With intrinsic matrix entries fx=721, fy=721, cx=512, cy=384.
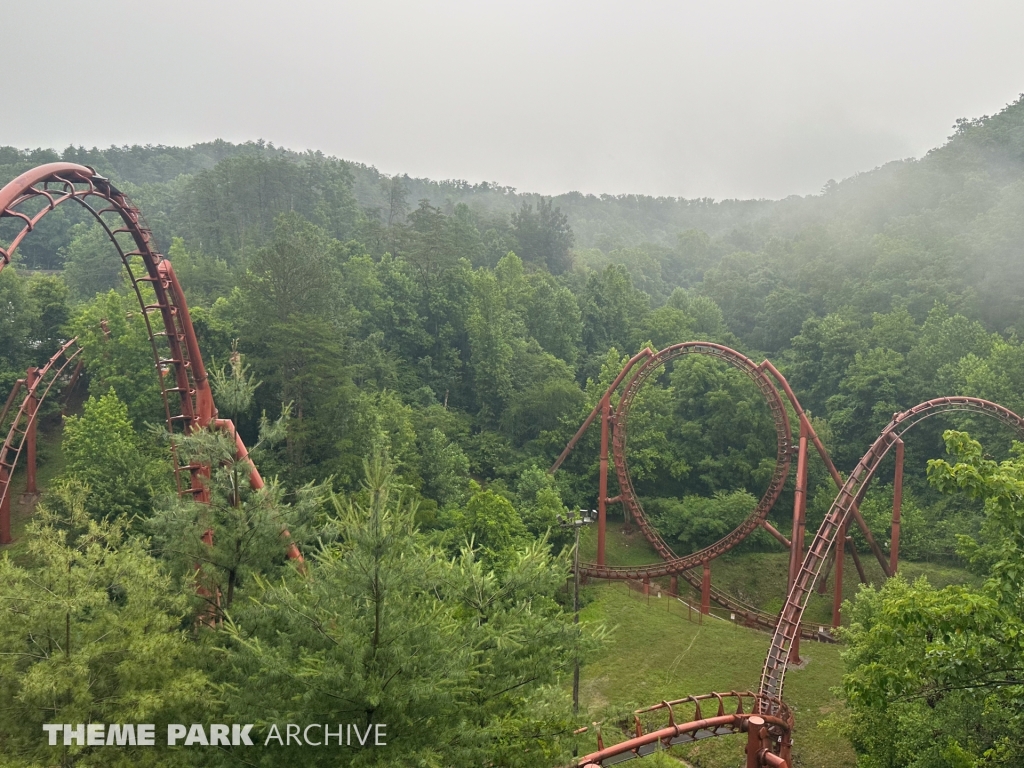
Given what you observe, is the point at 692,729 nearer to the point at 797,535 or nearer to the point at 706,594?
the point at 797,535

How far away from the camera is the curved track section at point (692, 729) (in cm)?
1238

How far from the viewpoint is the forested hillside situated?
30.2ft

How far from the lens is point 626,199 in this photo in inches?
5861

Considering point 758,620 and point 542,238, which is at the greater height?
point 542,238

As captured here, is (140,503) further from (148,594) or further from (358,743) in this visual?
(358,743)

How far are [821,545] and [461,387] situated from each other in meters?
28.8

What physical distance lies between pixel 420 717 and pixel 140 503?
55.8 feet

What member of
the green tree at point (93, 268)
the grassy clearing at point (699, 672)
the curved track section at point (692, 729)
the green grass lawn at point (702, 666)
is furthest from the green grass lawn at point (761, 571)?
the green tree at point (93, 268)

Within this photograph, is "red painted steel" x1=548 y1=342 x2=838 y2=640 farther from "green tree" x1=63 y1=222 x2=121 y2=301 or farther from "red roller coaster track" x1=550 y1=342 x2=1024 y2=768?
"green tree" x1=63 y1=222 x2=121 y2=301

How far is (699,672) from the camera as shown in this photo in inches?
814

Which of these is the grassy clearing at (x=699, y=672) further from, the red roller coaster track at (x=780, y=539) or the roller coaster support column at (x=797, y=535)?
the red roller coaster track at (x=780, y=539)

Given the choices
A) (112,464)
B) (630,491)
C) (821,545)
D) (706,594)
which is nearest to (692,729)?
(821,545)

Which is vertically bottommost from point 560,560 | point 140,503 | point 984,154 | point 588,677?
point 588,677

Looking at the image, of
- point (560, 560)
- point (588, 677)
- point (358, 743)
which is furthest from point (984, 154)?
point (358, 743)
